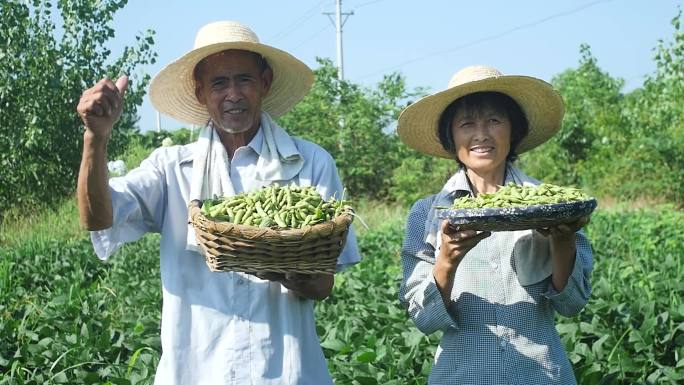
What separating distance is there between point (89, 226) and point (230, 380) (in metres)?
0.63

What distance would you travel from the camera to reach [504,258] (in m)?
2.82

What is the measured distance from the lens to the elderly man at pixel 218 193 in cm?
261

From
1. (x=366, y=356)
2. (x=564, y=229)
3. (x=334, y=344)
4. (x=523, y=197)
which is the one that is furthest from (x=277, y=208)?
(x=334, y=344)

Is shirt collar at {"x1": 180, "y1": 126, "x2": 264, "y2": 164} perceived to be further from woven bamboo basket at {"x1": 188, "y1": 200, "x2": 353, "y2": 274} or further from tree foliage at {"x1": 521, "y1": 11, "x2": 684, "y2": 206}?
tree foliage at {"x1": 521, "y1": 11, "x2": 684, "y2": 206}

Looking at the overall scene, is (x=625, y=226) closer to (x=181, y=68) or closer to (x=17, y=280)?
(x=17, y=280)

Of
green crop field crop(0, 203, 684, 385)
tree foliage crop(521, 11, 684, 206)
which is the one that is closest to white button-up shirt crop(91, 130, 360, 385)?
green crop field crop(0, 203, 684, 385)

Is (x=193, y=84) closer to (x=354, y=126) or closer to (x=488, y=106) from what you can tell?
(x=488, y=106)

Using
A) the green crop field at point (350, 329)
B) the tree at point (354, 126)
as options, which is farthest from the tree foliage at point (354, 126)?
the green crop field at point (350, 329)

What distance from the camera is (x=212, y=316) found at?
8.77 ft

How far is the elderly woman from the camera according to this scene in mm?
2723

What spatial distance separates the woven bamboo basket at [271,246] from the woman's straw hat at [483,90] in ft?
2.52

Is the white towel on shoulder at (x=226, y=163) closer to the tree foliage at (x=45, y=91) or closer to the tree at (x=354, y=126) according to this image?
the tree foliage at (x=45, y=91)

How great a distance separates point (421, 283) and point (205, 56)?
1031 millimetres

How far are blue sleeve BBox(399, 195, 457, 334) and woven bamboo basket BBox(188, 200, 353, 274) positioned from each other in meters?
0.45
